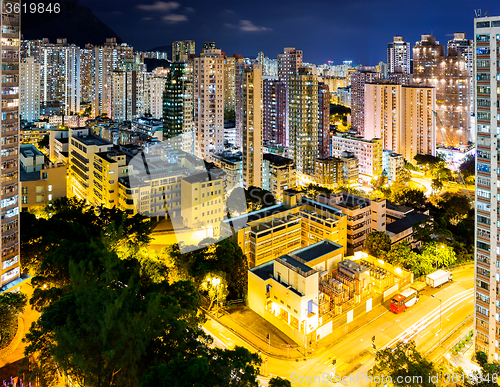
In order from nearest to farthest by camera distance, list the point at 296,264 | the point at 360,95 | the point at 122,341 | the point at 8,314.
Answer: the point at 122,341 → the point at 8,314 → the point at 296,264 → the point at 360,95

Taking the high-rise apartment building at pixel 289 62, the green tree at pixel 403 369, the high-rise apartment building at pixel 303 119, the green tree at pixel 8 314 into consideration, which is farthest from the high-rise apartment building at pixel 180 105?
the green tree at pixel 403 369

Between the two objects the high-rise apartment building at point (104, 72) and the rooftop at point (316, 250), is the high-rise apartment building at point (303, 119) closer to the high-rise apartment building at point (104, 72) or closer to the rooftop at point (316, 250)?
the rooftop at point (316, 250)

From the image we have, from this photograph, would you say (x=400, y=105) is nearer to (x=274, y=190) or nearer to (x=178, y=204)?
(x=274, y=190)

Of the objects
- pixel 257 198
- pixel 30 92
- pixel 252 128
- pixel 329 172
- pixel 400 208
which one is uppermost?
pixel 30 92

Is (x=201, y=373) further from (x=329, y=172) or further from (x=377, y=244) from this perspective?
(x=329, y=172)

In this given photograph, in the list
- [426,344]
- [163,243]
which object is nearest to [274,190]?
[163,243]

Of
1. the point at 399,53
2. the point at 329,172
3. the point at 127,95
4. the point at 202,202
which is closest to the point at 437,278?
the point at 202,202
